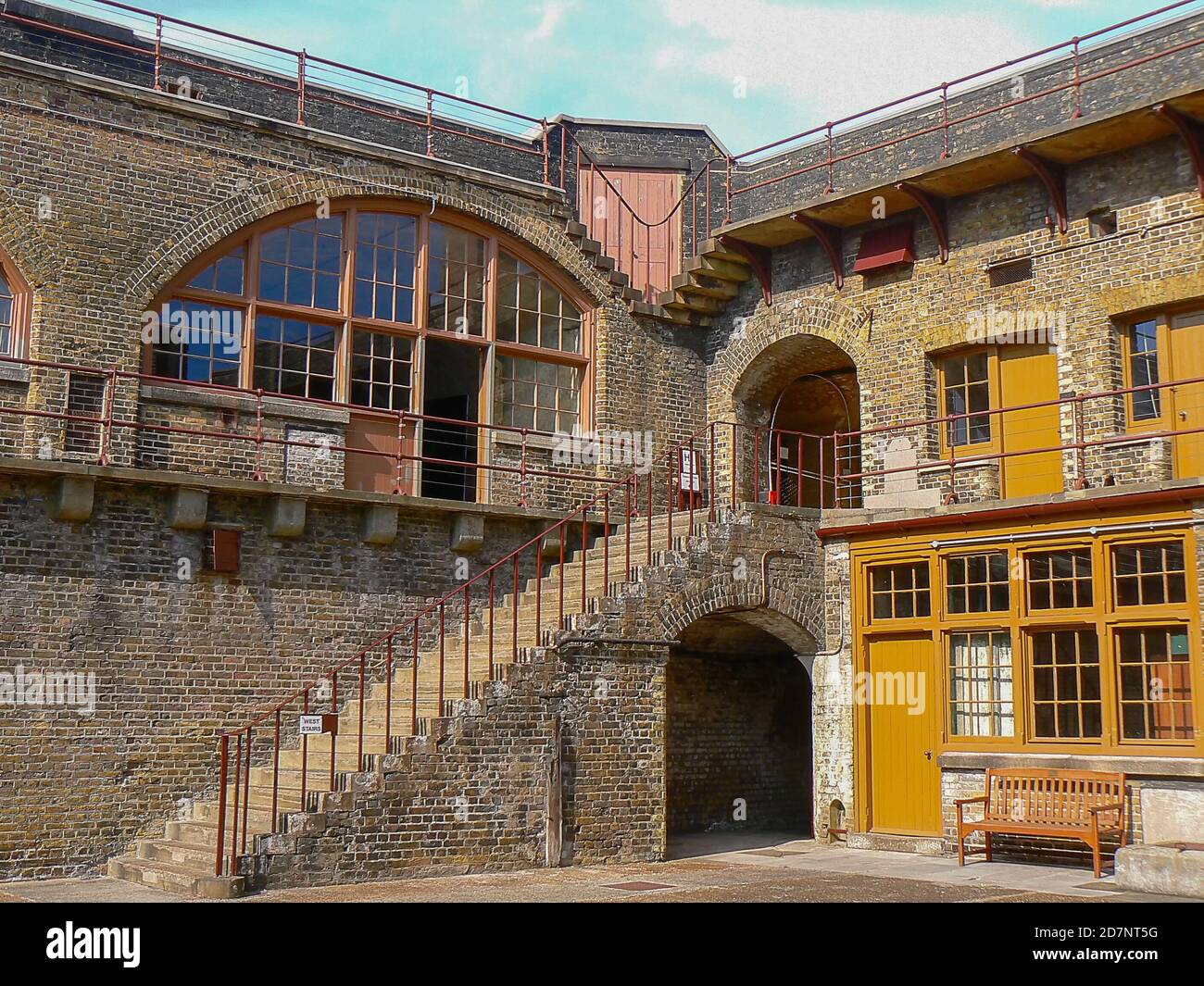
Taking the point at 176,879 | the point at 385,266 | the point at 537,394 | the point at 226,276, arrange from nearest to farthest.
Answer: the point at 176,879 < the point at 226,276 < the point at 385,266 < the point at 537,394

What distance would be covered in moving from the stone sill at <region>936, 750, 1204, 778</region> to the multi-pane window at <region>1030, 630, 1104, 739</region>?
0.29 m

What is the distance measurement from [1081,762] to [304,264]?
9509mm

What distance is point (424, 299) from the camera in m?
15.7

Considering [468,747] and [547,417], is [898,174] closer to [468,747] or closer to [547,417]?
[547,417]

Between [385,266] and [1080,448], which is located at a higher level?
[385,266]

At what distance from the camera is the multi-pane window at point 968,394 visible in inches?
588

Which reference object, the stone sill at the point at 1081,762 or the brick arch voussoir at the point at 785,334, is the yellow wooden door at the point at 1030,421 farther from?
the stone sill at the point at 1081,762

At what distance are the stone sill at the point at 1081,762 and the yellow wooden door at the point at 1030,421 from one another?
293 cm

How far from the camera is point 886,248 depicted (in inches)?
622

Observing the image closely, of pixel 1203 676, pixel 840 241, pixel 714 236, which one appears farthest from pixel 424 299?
pixel 1203 676

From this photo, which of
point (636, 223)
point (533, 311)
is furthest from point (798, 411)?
point (533, 311)

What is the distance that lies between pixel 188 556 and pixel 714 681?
7044 mm

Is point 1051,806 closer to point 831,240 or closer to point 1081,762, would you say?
point 1081,762

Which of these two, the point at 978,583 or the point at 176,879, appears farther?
the point at 978,583
